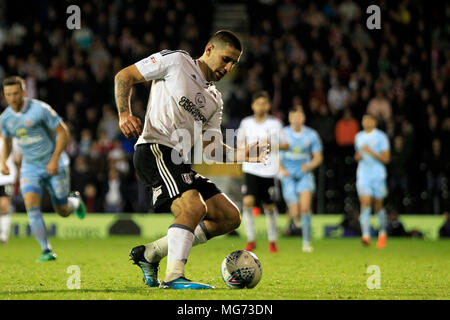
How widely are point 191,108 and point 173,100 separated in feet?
0.58

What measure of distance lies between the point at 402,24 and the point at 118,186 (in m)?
8.69

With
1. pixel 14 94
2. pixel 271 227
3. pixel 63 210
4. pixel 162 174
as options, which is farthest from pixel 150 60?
pixel 271 227

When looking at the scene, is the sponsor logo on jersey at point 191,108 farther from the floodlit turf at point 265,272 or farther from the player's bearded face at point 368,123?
the player's bearded face at point 368,123

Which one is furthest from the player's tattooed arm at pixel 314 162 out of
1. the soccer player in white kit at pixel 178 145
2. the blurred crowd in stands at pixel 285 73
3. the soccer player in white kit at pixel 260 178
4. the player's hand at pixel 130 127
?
the player's hand at pixel 130 127

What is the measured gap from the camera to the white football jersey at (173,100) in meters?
6.82

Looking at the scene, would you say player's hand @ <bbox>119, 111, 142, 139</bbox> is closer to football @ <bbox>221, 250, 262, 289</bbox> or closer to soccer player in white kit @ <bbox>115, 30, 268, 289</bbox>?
soccer player in white kit @ <bbox>115, 30, 268, 289</bbox>

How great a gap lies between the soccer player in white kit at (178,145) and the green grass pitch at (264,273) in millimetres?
373

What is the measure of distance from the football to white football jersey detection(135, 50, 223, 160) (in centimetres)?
102

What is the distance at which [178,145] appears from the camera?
688cm

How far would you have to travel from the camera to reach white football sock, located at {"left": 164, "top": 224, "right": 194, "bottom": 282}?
6.54 metres

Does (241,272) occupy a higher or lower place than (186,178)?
lower

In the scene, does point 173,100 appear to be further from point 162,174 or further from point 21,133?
point 21,133

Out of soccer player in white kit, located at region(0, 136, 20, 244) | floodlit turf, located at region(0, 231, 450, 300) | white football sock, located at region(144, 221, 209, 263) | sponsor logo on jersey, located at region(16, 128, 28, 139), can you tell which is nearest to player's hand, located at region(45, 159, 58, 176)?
sponsor logo on jersey, located at region(16, 128, 28, 139)

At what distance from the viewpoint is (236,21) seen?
78.0 ft
